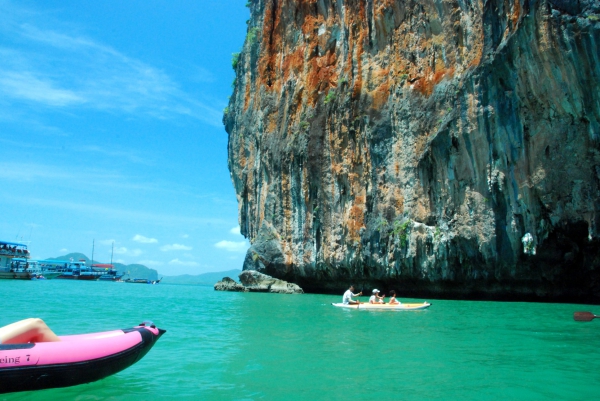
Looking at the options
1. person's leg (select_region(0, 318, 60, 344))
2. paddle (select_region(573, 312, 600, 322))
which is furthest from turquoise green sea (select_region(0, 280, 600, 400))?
person's leg (select_region(0, 318, 60, 344))

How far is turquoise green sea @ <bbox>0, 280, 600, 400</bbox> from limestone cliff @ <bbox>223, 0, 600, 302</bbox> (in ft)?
30.4

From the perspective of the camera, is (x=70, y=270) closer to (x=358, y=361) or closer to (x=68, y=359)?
(x=358, y=361)

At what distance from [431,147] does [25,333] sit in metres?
24.3

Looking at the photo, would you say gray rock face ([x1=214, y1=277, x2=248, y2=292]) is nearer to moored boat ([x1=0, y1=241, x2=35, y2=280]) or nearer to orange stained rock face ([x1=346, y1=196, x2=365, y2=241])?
orange stained rock face ([x1=346, y1=196, x2=365, y2=241])

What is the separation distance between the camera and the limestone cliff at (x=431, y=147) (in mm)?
23250

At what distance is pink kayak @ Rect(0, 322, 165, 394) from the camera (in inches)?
274

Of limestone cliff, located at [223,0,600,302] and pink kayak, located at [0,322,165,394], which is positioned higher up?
limestone cliff, located at [223,0,600,302]

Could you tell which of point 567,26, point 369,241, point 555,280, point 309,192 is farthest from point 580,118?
point 309,192

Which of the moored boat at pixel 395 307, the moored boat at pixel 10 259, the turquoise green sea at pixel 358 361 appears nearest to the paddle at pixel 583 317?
the turquoise green sea at pixel 358 361

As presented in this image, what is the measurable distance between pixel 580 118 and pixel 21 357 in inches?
910

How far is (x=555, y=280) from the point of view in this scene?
26641 mm

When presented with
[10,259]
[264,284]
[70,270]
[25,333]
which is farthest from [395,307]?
[70,270]

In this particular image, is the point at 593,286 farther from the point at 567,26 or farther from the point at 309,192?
the point at 309,192

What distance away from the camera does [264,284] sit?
39062 millimetres
